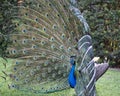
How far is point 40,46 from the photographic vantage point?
4.84 meters

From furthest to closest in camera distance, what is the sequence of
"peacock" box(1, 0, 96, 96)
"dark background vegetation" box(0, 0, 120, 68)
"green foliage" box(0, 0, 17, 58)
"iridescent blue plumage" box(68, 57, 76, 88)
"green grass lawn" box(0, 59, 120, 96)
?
"dark background vegetation" box(0, 0, 120, 68), "green grass lawn" box(0, 59, 120, 96), "green foliage" box(0, 0, 17, 58), "peacock" box(1, 0, 96, 96), "iridescent blue plumage" box(68, 57, 76, 88)

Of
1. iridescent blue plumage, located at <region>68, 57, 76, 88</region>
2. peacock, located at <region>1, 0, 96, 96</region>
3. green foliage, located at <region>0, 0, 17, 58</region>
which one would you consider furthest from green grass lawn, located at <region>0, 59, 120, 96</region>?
iridescent blue plumage, located at <region>68, 57, 76, 88</region>

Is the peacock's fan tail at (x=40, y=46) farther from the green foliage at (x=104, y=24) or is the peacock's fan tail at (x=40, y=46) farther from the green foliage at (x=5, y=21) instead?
the green foliage at (x=104, y=24)

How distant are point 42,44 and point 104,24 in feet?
16.7

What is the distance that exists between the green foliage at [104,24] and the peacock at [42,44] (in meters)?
4.63

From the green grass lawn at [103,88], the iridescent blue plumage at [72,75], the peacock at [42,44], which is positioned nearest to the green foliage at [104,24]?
the green grass lawn at [103,88]

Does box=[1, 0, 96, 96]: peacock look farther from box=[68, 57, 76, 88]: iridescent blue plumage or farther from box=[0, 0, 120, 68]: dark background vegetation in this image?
box=[0, 0, 120, 68]: dark background vegetation

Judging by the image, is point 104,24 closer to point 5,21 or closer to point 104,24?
point 104,24

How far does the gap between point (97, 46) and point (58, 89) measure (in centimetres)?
525

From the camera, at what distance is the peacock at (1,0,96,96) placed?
4676 millimetres

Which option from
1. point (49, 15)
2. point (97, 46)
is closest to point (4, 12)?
point (49, 15)

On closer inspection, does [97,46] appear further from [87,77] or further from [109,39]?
[87,77]

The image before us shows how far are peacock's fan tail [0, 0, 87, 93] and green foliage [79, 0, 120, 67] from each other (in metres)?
4.63

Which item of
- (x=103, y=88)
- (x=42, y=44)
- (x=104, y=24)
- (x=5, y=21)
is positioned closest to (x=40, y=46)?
(x=42, y=44)
